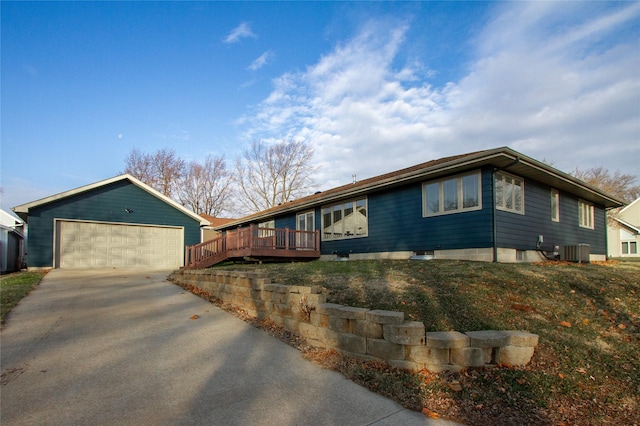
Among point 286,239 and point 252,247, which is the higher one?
point 286,239

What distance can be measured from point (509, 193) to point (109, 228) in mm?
16497

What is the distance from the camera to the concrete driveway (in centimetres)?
302

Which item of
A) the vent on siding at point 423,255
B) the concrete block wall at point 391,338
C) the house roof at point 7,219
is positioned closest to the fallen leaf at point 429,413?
the concrete block wall at point 391,338

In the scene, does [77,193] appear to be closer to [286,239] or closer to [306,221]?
[286,239]

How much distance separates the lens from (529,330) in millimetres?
4199

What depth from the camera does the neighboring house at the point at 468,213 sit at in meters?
9.56

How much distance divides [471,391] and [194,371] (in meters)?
2.87

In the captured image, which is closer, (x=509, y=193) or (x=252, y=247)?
(x=509, y=193)

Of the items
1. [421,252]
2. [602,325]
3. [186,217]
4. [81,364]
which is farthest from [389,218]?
[186,217]

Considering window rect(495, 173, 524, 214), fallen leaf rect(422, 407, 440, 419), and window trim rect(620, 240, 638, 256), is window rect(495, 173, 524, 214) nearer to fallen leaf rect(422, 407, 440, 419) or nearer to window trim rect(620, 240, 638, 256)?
fallen leaf rect(422, 407, 440, 419)

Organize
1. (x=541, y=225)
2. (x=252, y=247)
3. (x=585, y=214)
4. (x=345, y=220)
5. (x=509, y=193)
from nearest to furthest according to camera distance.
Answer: (x=509, y=193)
(x=541, y=225)
(x=252, y=247)
(x=345, y=220)
(x=585, y=214)

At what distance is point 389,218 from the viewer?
12180 mm

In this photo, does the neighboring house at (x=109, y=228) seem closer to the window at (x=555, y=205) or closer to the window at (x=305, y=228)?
the window at (x=305, y=228)

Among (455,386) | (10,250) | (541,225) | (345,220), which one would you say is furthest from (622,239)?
(10,250)
